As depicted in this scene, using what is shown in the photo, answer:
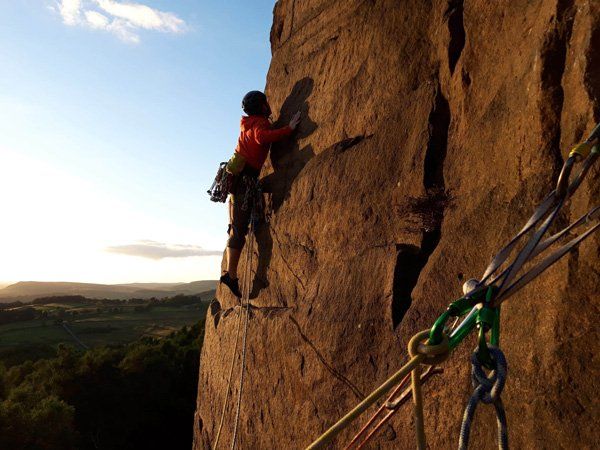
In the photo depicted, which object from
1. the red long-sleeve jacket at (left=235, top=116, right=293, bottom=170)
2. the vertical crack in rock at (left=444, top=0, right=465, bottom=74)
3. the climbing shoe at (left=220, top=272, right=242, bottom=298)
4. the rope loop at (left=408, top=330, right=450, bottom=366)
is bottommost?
the rope loop at (left=408, top=330, right=450, bottom=366)

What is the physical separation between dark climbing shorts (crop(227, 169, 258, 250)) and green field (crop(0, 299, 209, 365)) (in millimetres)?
42129

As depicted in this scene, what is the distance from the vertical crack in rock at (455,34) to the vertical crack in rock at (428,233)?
0.48m

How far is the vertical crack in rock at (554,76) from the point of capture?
296cm

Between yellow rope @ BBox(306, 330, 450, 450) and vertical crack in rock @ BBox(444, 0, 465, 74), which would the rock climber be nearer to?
vertical crack in rock @ BBox(444, 0, 465, 74)

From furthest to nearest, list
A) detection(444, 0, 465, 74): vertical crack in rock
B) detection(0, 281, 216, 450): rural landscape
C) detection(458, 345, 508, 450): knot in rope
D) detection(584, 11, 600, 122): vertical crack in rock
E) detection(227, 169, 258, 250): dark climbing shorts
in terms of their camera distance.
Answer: detection(0, 281, 216, 450): rural landscape
detection(227, 169, 258, 250): dark climbing shorts
detection(444, 0, 465, 74): vertical crack in rock
detection(584, 11, 600, 122): vertical crack in rock
detection(458, 345, 508, 450): knot in rope

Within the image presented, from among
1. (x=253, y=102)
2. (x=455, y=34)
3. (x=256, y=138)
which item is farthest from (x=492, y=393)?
(x=253, y=102)

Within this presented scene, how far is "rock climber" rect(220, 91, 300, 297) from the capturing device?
20.0 feet

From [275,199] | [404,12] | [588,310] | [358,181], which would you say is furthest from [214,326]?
[588,310]

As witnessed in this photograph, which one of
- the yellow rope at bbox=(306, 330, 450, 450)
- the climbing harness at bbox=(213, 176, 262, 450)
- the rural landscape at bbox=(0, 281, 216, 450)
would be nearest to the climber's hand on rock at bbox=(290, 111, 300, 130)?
the climbing harness at bbox=(213, 176, 262, 450)

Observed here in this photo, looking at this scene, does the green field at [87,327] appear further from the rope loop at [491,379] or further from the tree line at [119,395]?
the rope loop at [491,379]

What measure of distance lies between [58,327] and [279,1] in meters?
69.0

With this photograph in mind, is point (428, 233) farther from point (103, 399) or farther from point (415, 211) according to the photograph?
point (103, 399)

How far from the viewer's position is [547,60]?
9.89 ft

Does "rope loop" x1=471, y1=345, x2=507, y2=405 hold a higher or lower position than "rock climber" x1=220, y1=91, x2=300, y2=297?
lower
